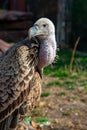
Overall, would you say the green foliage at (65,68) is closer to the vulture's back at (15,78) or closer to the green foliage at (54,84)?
the green foliage at (54,84)

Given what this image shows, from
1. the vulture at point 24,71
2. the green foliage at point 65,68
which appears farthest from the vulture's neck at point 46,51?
the green foliage at point 65,68

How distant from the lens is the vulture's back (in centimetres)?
365

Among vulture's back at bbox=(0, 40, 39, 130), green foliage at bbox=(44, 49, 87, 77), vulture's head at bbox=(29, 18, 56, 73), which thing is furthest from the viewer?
green foliage at bbox=(44, 49, 87, 77)

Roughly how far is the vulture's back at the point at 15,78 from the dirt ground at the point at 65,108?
1.74m

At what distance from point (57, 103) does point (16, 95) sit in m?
2.64

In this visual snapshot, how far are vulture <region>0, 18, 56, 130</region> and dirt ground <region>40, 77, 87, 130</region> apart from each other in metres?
1.67

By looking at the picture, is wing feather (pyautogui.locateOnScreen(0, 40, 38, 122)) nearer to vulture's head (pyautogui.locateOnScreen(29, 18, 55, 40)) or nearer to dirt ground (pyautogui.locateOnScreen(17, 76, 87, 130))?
vulture's head (pyautogui.locateOnScreen(29, 18, 55, 40))

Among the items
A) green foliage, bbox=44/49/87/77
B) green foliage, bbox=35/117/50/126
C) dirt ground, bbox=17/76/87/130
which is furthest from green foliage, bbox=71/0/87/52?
green foliage, bbox=35/117/50/126

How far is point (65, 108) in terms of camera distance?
6.10 metres

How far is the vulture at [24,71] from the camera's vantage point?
3660 mm

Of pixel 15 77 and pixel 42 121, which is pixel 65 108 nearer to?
pixel 42 121

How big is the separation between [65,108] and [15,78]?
2.56 m

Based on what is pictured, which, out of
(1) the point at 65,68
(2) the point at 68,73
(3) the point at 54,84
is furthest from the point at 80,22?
(3) the point at 54,84

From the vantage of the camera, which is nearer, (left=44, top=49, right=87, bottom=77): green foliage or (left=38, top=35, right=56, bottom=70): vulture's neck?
(left=38, top=35, right=56, bottom=70): vulture's neck
